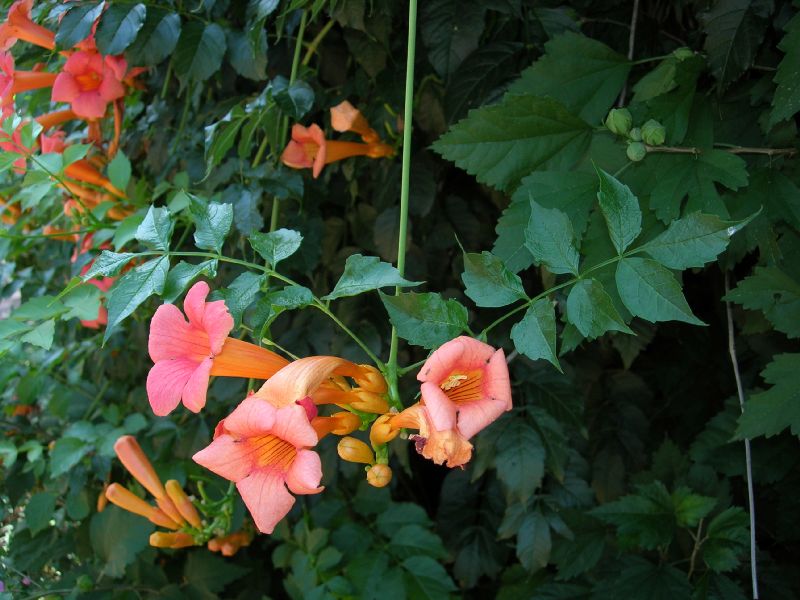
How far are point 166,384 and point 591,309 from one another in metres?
0.52

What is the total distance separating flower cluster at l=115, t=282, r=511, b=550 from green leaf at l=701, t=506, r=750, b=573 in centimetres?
115

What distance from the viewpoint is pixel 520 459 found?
5.55 ft

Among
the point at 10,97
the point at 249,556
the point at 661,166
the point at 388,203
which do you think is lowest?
the point at 249,556

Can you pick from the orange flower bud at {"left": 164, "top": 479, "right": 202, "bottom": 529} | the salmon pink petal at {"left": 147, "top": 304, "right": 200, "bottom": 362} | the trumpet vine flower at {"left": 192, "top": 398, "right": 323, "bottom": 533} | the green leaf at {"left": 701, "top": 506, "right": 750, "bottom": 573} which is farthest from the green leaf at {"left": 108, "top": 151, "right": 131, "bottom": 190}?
the green leaf at {"left": 701, "top": 506, "right": 750, "bottom": 573}

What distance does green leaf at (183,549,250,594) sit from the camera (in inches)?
84.4

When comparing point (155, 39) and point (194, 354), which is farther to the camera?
point (155, 39)

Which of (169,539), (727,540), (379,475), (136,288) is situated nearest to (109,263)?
(136,288)

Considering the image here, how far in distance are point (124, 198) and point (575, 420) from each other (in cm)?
124

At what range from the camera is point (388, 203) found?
1782 millimetres

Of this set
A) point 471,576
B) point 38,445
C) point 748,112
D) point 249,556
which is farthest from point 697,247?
point 249,556

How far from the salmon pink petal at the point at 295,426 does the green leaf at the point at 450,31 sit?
3.08 ft

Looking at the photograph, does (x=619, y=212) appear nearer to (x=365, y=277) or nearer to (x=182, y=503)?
(x=365, y=277)

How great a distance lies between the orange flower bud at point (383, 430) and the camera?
0.83 meters

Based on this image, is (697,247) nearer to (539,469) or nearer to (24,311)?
(539,469)
